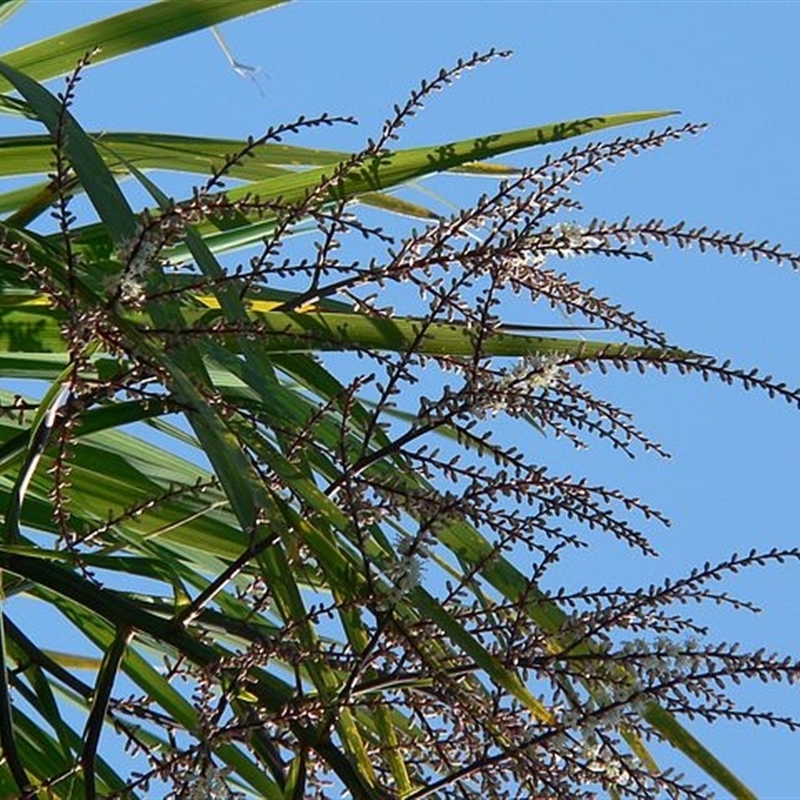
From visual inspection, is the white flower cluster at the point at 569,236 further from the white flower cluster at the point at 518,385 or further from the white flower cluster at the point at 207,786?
the white flower cluster at the point at 207,786

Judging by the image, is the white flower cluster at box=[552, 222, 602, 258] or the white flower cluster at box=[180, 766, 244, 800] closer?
the white flower cluster at box=[180, 766, 244, 800]

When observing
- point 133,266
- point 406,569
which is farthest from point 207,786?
point 133,266

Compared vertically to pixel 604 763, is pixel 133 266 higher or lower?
higher

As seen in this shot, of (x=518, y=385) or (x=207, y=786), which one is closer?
(x=207, y=786)

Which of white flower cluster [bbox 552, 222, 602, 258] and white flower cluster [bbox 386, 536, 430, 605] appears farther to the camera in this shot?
white flower cluster [bbox 552, 222, 602, 258]

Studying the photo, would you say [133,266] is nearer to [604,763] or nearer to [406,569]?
[406,569]

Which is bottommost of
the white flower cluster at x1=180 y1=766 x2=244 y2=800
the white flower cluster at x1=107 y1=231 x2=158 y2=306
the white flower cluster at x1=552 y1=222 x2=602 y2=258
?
the white flower cluster at x1=180 y1=766 x2=244 y2=800

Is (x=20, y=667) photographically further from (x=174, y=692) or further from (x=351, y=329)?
(x=351, y=329)

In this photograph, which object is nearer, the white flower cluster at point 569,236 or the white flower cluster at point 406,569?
the white flower cluster at point 406,569

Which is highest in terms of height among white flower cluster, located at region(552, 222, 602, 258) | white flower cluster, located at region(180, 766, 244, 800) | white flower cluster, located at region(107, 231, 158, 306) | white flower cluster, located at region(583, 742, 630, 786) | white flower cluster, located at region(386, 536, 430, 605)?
white flower cluster, located at region(552, 222, 602, 258)

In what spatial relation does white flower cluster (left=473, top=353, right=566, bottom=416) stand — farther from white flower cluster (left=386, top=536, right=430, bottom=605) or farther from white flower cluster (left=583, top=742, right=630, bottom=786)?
white flower cluster (left=583, top=742, right=630, bottom=786)

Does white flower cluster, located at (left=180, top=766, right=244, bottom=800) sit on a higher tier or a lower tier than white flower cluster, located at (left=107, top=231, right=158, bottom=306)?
lower

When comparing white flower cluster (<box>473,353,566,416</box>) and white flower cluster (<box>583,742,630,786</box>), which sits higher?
white flower cluster (<box>473,353,566,416</box>)

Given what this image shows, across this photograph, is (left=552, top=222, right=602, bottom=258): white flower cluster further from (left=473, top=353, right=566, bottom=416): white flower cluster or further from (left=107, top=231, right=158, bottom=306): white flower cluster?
(left=107, top=231, right=158, bottom=306): white flower cluster
